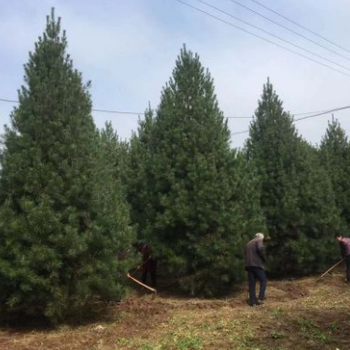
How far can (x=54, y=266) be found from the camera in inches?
340

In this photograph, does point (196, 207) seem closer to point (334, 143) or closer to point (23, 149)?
point (23, 149)

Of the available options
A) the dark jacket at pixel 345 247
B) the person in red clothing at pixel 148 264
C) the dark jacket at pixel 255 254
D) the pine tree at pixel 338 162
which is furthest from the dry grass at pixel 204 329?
the pine tree at pixel 338 162

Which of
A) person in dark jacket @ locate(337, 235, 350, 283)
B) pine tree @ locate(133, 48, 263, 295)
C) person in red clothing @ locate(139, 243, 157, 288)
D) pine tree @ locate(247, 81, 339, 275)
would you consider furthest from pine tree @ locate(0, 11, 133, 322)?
person in dark jacket @ locate(337, 235, 350, 283)

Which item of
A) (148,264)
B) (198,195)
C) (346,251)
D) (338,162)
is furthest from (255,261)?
(338,162)

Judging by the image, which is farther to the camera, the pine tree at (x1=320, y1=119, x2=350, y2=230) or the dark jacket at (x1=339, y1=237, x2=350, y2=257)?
the pine tree at (x1=320, y1=119, x2=350, y2=230)

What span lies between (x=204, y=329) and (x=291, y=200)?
711 cm

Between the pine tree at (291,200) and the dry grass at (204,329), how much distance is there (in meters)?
3.54

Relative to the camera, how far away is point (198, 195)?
11984 mm

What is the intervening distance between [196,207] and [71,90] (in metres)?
4.03

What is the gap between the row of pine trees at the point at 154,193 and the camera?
8.81m

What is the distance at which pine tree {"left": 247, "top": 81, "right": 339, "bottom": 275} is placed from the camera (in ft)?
49.2

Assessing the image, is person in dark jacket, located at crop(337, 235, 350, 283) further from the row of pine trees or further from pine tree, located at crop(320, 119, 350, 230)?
Result: pine tree, located at crop(320, 119, 350, 230)

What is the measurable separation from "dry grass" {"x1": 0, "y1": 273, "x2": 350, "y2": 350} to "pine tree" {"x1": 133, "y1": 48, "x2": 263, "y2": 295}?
3.09 ft

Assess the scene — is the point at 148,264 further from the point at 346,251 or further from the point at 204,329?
the point at 204,329
